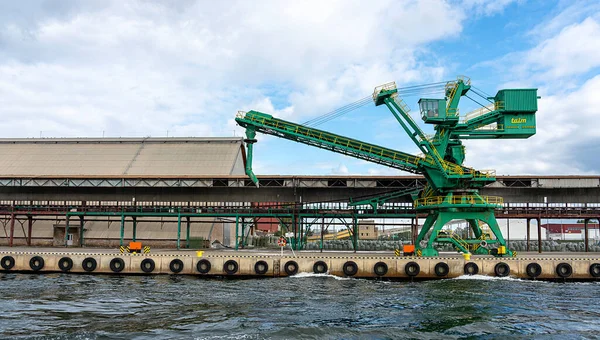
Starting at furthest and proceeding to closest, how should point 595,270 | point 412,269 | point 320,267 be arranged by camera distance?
point 320,267, point 412,269, point 595,270

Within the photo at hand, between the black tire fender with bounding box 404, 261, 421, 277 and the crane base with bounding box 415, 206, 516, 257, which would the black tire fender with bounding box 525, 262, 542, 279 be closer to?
the crane base with bounding box 415, 206, 516, 257

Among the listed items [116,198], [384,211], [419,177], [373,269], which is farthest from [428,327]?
[116,198]

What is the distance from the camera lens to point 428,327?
19109mm

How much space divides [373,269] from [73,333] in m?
23.6

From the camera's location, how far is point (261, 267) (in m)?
37.2

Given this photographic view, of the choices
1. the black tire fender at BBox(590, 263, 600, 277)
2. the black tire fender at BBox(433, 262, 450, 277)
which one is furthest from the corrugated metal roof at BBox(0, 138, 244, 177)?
the black tire fender at BBox(590, 263, 600, 277)

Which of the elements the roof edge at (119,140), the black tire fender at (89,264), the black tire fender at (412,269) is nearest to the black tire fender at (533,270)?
the black tire fender at (412,269)

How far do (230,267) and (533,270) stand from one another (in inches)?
910

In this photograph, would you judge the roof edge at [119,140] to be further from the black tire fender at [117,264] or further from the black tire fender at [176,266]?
the black tire fender at [176,266]

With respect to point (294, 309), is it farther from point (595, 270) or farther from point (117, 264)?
point (595, 270)

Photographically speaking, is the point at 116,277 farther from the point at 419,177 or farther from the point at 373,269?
the point at 419,177

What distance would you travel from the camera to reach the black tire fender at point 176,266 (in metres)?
37.8

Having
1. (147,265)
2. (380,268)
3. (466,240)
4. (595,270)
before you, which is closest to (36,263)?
(147,265)

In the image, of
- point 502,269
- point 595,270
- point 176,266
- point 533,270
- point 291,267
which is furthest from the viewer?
point 176,266
